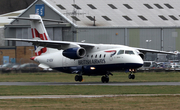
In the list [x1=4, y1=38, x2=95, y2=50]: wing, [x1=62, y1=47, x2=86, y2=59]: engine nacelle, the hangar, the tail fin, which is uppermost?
the hangar

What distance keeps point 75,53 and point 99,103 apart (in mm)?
16914

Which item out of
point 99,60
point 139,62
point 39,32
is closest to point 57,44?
point 99,60

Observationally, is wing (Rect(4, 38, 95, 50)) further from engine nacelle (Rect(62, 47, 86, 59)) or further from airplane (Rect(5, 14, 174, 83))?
engine nacelle (Rect(62, 47, 86, 59))

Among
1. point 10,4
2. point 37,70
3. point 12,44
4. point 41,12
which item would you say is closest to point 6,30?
point 12,44

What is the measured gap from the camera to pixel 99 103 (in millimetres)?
19266

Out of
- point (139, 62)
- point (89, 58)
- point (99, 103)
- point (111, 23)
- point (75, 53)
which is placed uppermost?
point (111, 23)

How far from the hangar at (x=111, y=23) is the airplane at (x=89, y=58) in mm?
33375

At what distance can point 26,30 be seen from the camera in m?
78.1

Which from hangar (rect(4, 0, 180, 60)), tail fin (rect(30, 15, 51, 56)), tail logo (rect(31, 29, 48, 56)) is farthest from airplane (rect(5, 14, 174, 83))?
hangar (rect(4, 0, 180, 60))

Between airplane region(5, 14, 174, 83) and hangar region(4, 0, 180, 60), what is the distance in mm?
33375

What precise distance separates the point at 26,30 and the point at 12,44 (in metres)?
5.43

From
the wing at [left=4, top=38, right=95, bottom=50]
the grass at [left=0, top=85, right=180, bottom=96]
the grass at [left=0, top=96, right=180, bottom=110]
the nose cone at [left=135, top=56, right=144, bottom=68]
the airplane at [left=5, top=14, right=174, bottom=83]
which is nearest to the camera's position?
the grass at [left=0, top=96, right=180, bottom=110]

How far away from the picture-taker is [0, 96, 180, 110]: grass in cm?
1783

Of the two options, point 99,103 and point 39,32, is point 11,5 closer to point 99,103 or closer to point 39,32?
point 39,32
